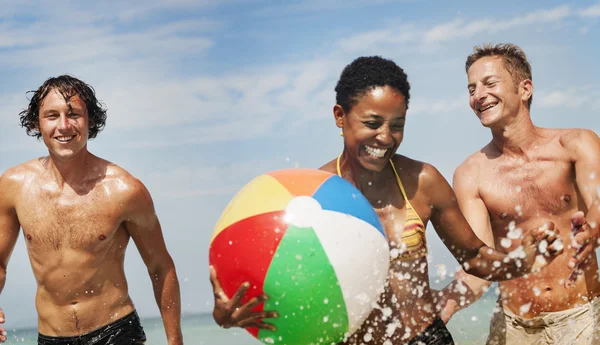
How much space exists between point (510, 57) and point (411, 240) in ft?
9.44

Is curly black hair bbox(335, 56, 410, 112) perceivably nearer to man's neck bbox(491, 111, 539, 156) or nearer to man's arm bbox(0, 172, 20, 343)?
man's neck bbox(491, 111, 539, 156)

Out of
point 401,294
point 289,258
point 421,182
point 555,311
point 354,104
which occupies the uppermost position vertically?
point 354,104

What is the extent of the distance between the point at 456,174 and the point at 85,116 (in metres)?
3.27

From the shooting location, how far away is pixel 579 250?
634 centimetres

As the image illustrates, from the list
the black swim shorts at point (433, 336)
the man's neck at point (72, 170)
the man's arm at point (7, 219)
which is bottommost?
the black swim shorts at point (433, 336)

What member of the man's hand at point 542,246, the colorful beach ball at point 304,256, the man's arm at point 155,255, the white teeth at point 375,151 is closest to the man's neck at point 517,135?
the man's hand at point 542,246

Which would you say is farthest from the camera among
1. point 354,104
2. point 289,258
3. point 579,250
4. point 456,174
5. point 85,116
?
point 456,174

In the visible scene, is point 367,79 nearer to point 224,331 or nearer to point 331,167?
point 331,167

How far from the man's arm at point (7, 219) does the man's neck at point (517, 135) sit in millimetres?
4217

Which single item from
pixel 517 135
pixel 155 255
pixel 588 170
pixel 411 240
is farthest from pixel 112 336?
pixel 588 170

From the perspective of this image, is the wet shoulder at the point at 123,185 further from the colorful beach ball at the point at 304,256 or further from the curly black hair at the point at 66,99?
the colorful beach ball at the point at 304,256

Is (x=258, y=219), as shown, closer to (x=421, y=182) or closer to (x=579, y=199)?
(x=421, y=182)

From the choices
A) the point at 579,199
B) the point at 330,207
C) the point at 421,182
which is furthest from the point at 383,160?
the point at 579,199

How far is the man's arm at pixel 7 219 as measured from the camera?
7058mm
